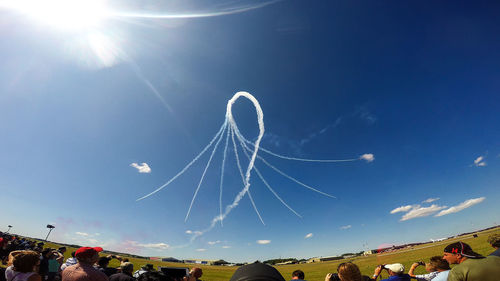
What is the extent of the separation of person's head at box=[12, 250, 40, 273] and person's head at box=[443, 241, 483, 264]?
10.0 metres

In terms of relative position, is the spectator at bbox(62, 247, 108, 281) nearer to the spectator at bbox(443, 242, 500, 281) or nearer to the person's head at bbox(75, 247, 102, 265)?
the person's head at bbox(75, 247, 102, 265)

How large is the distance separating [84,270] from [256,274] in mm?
4822

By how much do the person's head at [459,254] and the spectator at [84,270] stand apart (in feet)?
28.7

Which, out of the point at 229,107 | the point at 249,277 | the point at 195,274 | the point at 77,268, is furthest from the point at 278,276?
the point at 229,107

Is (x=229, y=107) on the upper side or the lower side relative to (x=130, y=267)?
upper

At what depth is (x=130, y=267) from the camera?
627 centimetres

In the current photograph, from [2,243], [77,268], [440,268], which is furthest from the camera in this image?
[2,243]

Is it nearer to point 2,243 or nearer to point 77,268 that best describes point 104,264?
point 2,243

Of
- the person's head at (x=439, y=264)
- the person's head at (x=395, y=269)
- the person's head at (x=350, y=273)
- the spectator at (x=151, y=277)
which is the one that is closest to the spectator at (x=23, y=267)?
the spectator at (x=151, y=277)

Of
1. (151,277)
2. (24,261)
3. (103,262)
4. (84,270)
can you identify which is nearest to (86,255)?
(84,270)

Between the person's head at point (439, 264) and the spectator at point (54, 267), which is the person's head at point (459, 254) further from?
the spectator at point (54, 267)

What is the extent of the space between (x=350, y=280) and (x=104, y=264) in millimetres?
9190

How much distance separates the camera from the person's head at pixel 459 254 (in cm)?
494

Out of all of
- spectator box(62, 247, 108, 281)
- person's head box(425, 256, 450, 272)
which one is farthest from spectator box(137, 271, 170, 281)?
person's head box(425, 256, 450, 272)
